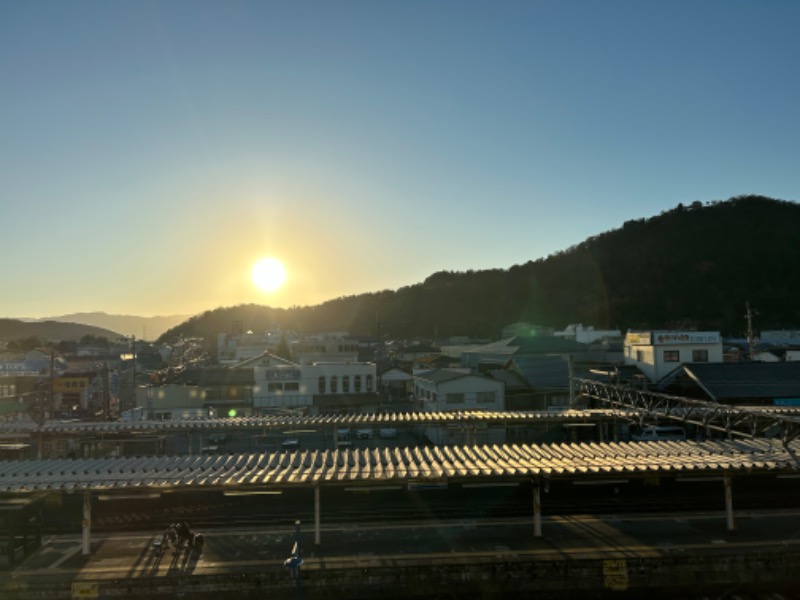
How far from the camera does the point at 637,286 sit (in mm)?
67438

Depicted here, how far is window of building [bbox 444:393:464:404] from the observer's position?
25859mm

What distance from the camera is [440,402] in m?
26.0

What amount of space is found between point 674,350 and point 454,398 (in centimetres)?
1160

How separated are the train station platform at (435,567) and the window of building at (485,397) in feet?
47.6

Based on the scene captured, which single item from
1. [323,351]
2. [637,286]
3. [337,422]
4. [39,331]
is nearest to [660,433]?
[337,422]

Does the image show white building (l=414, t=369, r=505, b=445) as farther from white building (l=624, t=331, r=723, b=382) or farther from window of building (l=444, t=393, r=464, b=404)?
white building (l=624, t=331, r=723, b=382)

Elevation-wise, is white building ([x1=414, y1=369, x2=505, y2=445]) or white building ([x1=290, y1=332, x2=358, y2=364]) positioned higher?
white building ([x1=290, y1=332, x2=358, y2=364])

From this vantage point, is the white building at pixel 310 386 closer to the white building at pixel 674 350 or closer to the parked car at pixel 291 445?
the parked car at pixel 291 445

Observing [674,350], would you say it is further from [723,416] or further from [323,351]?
[323,351]

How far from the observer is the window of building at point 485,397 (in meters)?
26.1

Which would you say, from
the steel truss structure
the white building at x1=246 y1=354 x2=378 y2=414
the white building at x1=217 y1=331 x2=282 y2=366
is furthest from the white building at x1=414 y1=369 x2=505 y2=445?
the white building at x1=217 y1=331 x2=282 y2=366

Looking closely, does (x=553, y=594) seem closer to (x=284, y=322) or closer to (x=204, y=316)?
(x=284, y=322)

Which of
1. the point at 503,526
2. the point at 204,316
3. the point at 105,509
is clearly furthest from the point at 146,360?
the point at 503,526

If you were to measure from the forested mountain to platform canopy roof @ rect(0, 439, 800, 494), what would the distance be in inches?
1819
